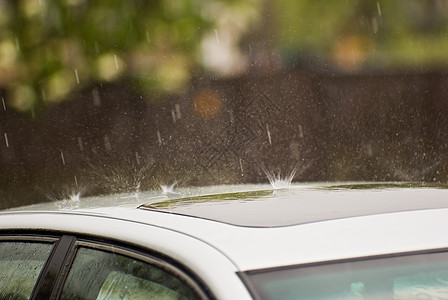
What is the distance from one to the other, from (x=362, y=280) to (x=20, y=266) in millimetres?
1138

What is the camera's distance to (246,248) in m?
1.55

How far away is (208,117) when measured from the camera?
1121 centimetres

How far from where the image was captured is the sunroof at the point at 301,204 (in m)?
1.76

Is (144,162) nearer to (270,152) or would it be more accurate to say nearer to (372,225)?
(270,152)

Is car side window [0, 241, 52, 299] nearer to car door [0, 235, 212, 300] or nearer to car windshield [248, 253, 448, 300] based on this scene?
car door [0, 235, 212, 300]

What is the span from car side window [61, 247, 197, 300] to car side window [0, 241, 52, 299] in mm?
188

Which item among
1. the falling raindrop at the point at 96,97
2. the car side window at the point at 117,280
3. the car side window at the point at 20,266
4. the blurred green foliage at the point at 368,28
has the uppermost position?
the blurred green foliage at the point at 368,28

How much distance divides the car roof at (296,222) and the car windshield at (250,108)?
7.43 meters

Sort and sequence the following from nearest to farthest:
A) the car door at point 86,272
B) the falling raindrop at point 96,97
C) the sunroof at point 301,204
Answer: the car door at point 86,272 < the sunroof at point 301,204 < the falling raindrop at point 96,97

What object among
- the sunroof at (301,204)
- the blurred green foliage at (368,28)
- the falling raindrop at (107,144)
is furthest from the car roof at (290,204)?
the falling raindrop at (107,144)

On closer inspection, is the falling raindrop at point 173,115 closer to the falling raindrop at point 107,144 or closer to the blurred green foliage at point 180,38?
the blurred green foliage at point 180,38

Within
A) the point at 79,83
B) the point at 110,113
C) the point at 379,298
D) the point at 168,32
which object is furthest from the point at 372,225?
the point at 110,113

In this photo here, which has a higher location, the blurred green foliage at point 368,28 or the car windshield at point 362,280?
the blurred green foliage at point 368,28

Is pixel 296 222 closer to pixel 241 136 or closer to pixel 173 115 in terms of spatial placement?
pixel 173 115
